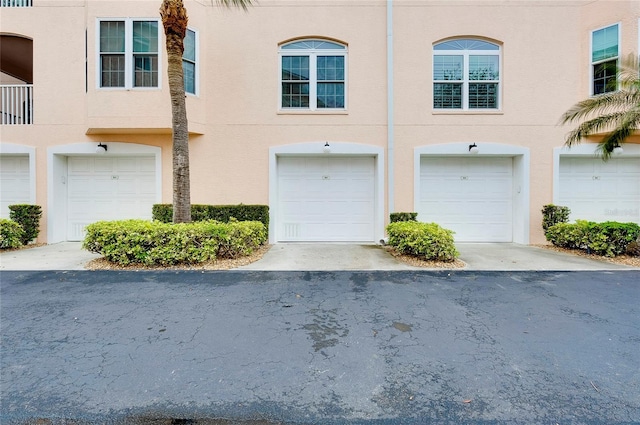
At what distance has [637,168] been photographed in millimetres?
9125

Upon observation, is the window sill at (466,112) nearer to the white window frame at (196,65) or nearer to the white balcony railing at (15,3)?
the white window frame at (196,65)

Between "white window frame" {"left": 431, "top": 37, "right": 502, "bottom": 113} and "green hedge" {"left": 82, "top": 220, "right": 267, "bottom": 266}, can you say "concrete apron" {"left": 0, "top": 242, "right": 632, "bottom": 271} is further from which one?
"white window frame" {"left": 431, "top": 37, "right": 502, "bottom": 113}

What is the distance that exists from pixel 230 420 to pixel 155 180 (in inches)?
339

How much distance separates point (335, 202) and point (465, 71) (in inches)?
213

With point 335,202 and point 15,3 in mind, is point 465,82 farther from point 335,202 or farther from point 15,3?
point 15,3

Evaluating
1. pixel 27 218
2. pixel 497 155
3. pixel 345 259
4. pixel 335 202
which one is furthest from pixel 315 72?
pixel 27 218

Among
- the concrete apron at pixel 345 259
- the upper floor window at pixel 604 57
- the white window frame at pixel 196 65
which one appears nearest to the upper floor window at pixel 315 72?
the white window frame at pixel 196 65

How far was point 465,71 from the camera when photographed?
29.8ft

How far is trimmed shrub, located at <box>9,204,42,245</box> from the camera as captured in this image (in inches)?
333

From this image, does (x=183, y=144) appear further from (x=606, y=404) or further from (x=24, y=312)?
(x=606, y=404)

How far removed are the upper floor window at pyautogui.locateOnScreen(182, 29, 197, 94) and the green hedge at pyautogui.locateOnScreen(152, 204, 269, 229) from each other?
3.34 meters

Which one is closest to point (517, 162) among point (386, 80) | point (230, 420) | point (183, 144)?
point (386, 80)

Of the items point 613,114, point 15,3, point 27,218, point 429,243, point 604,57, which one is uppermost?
point 15,3

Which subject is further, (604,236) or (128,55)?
(128,55)
